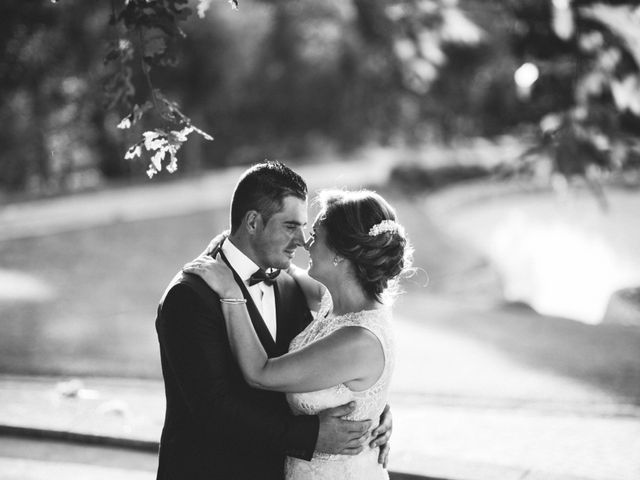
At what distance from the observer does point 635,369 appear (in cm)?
768

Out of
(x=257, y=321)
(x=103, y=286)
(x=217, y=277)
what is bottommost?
(x=257, y=321)

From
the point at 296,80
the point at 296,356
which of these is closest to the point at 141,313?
the point at 296,356

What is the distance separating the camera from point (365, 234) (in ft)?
9.44

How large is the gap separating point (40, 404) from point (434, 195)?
1755cm

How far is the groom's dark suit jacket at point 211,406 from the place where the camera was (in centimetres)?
281

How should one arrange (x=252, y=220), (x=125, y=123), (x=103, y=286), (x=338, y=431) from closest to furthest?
(x=338, y=431)
(x=252, y=220)
(x=125, y=123)
(x=103, y=286)

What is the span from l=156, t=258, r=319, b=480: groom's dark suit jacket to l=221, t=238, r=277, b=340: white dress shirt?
0.16ft

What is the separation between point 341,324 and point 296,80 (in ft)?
84.3

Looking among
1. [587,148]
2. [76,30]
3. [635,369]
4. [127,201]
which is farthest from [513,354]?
[76,30]

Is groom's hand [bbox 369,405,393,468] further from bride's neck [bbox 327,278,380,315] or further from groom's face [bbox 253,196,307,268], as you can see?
groom's face [bbox 253,196,307,268]

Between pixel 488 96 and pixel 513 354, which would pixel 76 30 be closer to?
pixel 513 354

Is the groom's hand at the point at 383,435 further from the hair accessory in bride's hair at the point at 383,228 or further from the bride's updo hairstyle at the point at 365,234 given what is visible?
the hair accessory in bride's hair at the point at 383,228

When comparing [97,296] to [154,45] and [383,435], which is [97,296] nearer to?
[154,45]

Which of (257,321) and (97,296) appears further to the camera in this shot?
(97,296)
